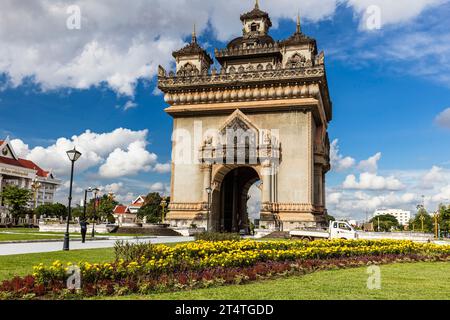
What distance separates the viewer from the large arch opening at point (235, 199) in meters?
38.7

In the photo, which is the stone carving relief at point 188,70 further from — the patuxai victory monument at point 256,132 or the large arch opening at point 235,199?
the large arch opening at point 235,199

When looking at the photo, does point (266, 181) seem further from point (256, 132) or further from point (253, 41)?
point (253, 41)

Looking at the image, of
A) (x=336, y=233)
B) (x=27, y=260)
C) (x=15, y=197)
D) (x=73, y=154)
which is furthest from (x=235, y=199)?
(x=15, y=197)

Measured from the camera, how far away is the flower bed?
313 inches

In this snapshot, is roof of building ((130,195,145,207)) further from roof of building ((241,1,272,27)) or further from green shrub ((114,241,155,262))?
green shrub ((114,241,155,262))

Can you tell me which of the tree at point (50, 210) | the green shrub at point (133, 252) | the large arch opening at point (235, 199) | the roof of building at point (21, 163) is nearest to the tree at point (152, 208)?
the tree at point (50, 210)

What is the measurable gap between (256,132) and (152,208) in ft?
188

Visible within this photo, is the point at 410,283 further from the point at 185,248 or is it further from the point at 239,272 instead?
the point at 185,248

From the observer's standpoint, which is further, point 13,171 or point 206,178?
point 13,171

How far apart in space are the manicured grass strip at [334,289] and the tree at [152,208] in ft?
244

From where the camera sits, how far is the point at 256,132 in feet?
116

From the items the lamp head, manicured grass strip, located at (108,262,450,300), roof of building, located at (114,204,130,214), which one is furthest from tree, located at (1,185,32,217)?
manicured grass strip, located at (108,262,450,300)
